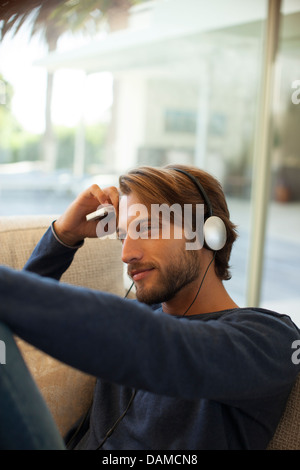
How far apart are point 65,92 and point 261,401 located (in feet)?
7.08

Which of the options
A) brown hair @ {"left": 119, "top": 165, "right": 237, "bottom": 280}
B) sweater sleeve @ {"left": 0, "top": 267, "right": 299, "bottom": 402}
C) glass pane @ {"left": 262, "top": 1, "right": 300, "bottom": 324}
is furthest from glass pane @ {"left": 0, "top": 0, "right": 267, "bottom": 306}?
sweater sleeve @ {"left": 0, "top": 267, "right": 299, "bottom": 402}

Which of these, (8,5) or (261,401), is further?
(8,5)

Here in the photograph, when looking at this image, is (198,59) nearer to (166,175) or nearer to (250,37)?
(250,37)

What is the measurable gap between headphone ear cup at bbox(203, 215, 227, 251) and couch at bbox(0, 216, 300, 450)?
42cm

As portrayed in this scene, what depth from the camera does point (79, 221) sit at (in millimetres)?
1303

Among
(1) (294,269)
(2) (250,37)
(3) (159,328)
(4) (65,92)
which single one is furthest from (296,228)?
(3) (159,328)

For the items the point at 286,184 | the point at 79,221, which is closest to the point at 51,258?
the point at 79,221

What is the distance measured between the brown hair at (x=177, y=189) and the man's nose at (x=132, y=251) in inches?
3.9

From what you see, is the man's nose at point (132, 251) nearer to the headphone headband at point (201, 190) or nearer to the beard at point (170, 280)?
the beard at point (170, 280)

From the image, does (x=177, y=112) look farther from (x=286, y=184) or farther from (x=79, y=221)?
(x=79, y=221)

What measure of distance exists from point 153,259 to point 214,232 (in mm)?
149

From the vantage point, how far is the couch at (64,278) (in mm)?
1289

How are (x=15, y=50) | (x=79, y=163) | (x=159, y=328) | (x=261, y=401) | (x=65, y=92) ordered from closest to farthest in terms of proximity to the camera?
1. (x=159, y=328)
2. (x=261, y=401)
3. (x=15, y=50)
4. (x=65, y=92)
5. (x=79, y=163)

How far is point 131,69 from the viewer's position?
2.94 m
